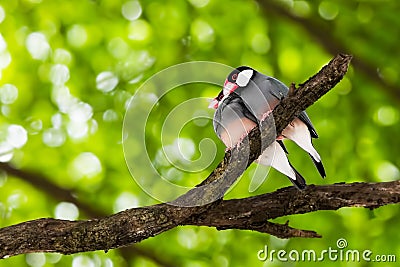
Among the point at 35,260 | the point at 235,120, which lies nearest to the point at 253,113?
the point at 235,120

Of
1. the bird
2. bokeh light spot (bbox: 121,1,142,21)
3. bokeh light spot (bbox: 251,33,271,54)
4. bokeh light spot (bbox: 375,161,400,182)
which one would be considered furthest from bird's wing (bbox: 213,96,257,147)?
bokeh light spot (bbox: 121,1,142,21)

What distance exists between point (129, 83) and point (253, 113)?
222 centimetres

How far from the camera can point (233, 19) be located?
4.52 meters

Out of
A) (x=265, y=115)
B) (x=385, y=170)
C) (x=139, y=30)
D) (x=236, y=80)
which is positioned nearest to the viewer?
(x=265, y=115)

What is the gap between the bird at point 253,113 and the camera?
8.25ft

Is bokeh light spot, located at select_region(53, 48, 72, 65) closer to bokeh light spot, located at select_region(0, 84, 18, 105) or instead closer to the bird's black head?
bokeh light spot, located at select_region(0, 84, 18, 105)

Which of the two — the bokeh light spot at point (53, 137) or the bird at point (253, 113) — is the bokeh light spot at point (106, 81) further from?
the bird at point (253, 113)

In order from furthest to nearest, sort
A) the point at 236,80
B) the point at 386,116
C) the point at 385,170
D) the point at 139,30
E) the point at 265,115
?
1. the point at 139,30
2. the point at 386,116
3. the point at 385,170
4. the point at 236,80
5. the point at 265,115

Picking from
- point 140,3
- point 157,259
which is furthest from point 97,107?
point 157,259

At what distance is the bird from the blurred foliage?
1816mm

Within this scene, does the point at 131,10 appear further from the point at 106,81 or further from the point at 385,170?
the point at 385,170

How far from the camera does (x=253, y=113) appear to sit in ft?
8.21

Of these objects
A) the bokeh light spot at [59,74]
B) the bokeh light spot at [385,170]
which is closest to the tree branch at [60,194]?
the bokeh light spot at [59,74]

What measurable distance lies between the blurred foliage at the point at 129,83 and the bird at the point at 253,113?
5.96ft
